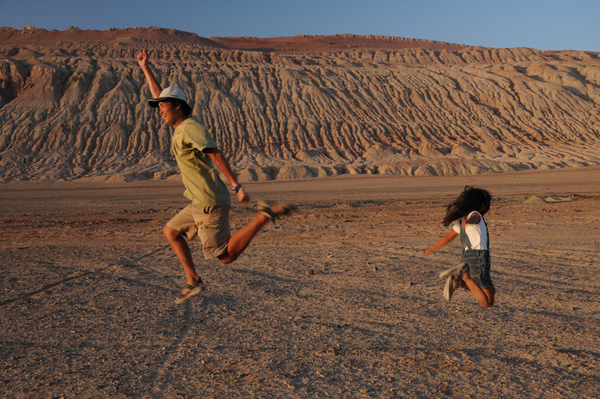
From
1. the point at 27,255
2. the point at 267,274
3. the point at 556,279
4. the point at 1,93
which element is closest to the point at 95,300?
the point at 267,274

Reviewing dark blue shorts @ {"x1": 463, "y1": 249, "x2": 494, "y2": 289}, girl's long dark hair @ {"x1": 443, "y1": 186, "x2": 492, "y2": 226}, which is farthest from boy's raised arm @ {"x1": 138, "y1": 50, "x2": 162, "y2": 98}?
dark blue shorts @ {"x1": 463, "y1": 249, "x2": 494, "y2": 289}

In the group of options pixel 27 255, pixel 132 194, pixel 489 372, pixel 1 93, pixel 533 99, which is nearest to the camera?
pixel 489 372

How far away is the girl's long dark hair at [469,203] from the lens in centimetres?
561

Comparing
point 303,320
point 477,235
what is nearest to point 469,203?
point 477,235

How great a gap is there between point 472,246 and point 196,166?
276 cm

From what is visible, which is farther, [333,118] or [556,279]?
[333,118]

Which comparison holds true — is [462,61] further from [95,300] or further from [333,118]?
[95,300]

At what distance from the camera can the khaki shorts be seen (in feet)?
17.9

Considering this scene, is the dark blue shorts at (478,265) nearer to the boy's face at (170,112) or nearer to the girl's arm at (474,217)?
the girl's arm at (474,217)

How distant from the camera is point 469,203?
221 inches

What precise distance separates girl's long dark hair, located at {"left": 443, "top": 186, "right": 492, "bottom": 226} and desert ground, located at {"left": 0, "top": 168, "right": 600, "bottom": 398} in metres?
1.53

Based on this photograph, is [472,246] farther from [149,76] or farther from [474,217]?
[149,76]

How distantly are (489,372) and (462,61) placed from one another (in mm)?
124798

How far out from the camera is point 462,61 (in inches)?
4801
